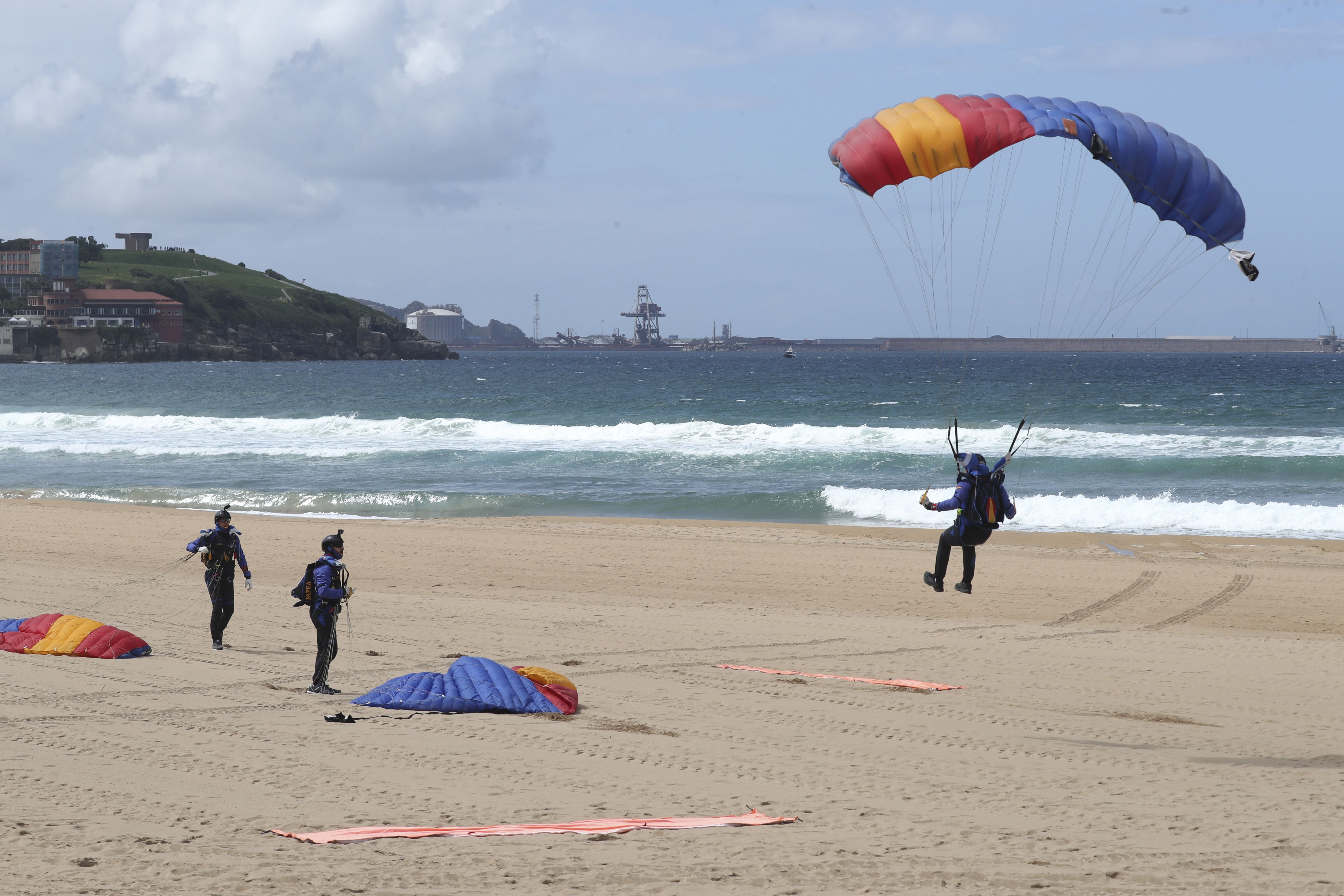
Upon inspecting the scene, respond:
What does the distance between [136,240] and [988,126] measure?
200 meters

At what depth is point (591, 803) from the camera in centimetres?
583

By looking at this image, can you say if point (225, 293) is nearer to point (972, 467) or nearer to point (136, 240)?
point (136, 240)

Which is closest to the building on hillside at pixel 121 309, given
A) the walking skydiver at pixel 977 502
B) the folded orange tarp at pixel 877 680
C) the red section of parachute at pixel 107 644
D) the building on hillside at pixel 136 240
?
the building on hillside at pixel 136 240

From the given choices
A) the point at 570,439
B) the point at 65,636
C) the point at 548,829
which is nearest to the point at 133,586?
the point at 65,636

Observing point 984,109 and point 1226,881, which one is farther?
point 984,109

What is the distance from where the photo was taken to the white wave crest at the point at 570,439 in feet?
100

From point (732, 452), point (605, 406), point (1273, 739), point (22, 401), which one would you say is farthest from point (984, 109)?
point (22, 401)

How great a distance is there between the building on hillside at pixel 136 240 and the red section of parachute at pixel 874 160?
641ft

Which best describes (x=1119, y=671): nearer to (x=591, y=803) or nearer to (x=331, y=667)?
(x=591, y=803)

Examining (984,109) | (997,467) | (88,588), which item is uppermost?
(984,109)

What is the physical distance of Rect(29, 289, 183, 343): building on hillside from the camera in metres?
124

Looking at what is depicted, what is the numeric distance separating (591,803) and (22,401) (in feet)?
193

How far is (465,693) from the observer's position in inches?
308

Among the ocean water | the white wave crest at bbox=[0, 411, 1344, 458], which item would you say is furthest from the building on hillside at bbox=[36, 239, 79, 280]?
the white wave crest at bbox=[0, 411, 1344, 458]
